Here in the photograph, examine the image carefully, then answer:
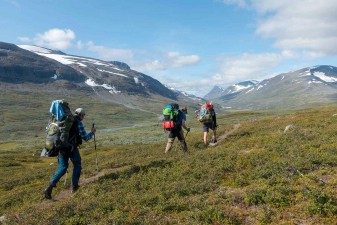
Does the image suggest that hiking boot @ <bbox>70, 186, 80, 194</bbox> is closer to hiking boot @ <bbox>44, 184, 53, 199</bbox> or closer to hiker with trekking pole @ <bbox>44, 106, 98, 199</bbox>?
hiker with trekking pole @ <bbox>44, 106, 98, 199</bbox>

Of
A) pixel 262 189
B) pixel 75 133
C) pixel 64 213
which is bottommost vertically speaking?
pixel 64 213

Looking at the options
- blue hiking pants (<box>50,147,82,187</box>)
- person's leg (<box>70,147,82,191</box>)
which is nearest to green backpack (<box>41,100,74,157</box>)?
blue hiking pants (<box>50,147,82,187</box>)

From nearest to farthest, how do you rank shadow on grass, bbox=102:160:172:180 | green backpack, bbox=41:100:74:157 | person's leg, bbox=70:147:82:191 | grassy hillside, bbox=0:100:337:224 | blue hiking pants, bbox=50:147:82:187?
grassy hillside, bbox=0:100:337:224 < green backpack, bbox=41:100:74:157 < blue hiking pants, bbox=50:147:82:187 < person's leg, bbox=70:147:82:191 < shadow on grass, bbox=102:160:172:180

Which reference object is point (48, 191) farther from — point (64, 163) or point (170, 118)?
point (170, 118)

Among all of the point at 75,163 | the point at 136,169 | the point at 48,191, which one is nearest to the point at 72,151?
the point at 75,163

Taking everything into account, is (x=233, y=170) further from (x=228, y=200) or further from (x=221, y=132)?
(x=221, y=132)

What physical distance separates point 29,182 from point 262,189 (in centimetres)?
2034

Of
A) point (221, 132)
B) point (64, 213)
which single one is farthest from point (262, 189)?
point (221, 132)

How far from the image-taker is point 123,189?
14930 millimetres

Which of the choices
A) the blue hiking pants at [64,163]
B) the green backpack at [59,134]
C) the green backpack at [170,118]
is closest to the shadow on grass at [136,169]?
the blue hiking pants at [64,163]

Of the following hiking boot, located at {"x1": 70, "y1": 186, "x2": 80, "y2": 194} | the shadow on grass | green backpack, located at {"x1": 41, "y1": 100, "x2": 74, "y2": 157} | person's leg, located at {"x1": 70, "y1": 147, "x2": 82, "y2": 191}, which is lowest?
hiking boot, located at {"x1": 70, "y1": 186, "x2": 80, "y2": 194}

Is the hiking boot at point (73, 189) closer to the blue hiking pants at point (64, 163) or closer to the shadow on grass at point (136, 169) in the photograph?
the blue hiking pants at point (64, 163)

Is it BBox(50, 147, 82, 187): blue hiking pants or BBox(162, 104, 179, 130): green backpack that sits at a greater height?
BBox(162, 104, 179, 130): green backpack

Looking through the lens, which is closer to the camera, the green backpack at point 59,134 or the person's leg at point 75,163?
the green backpack at point 59,134
